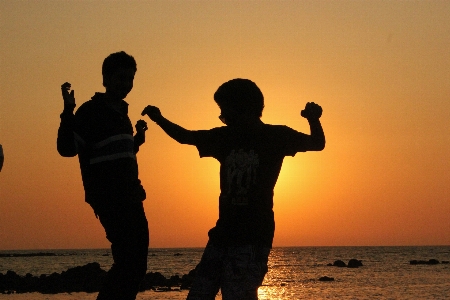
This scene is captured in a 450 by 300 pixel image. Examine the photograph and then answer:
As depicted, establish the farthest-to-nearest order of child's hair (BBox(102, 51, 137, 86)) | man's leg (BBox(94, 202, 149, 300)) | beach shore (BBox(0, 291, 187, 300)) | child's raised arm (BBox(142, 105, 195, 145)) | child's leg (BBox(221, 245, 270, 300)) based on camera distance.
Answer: beach shore (BBox(0, 291, 187, 300))
child's hair (BBox(102, 51, 137, 86))
man's leg (BBox(94, 202, 149, 300))
child's raised arm (BBox(142, 105, 195, 145))
child's leg (BBox(221, 245, 270, 300))

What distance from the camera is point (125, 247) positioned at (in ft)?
20.0

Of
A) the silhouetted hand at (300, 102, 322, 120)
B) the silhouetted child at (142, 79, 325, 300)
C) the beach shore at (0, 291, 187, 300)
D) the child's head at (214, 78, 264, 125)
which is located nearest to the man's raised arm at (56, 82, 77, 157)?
the silhouetted child at (142, 79, 325, 300)

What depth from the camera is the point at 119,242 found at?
613cm

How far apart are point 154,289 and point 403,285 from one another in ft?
50.7

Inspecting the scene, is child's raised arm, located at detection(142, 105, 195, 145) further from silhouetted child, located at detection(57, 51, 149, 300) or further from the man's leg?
the man's leg

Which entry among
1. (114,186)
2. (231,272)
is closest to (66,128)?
(114,186)

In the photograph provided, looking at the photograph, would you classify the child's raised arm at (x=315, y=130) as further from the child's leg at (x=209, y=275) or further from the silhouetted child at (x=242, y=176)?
the child's leg at (x=209, y=275)

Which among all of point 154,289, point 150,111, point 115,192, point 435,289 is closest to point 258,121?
point 150,111

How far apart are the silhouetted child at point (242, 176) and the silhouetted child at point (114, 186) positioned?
547 millimetres

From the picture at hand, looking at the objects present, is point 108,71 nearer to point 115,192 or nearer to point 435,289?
point 115,192

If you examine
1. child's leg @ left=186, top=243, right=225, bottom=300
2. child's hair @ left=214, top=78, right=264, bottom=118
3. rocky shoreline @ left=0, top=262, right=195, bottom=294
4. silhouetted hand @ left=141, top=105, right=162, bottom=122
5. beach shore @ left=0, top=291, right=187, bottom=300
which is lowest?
beach shore @ left=0, top=291, right=187, bottom=300

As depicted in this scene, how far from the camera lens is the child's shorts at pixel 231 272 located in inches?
213

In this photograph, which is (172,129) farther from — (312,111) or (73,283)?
(73,283)

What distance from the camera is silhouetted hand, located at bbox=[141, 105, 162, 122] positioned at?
5889mm
